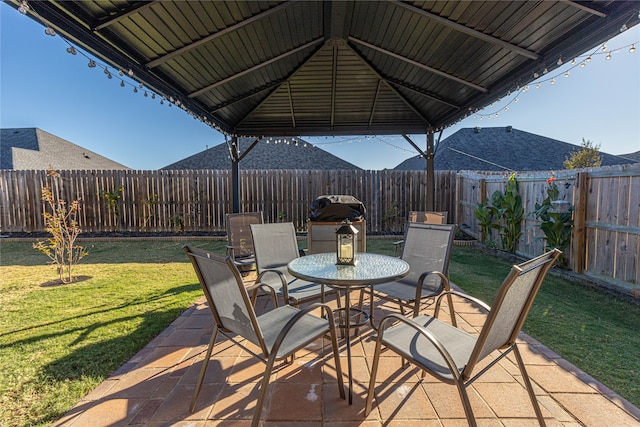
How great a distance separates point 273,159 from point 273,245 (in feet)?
50.5

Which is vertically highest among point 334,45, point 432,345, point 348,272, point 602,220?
point 334,45

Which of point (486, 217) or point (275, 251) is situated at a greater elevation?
point (486, 217)

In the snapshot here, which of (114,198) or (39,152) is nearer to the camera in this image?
(114,198)

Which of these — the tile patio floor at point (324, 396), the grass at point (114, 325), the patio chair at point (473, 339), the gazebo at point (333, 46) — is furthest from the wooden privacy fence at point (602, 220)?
the patio chair at point (473, 339)

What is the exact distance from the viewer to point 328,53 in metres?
4.04

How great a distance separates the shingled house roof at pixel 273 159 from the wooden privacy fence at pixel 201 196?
29.4ft

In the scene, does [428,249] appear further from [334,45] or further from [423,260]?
[334,45]

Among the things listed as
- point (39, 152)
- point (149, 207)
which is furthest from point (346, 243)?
point (39, 152)

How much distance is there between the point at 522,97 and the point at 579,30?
1.37 metres

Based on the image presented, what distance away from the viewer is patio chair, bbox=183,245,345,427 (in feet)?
4.46

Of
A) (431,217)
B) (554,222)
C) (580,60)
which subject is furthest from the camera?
(554,222)

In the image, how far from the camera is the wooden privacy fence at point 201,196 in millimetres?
8023

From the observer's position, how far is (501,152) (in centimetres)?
1666

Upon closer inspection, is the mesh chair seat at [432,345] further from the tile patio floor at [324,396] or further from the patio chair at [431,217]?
the patio chair at [431,217]
